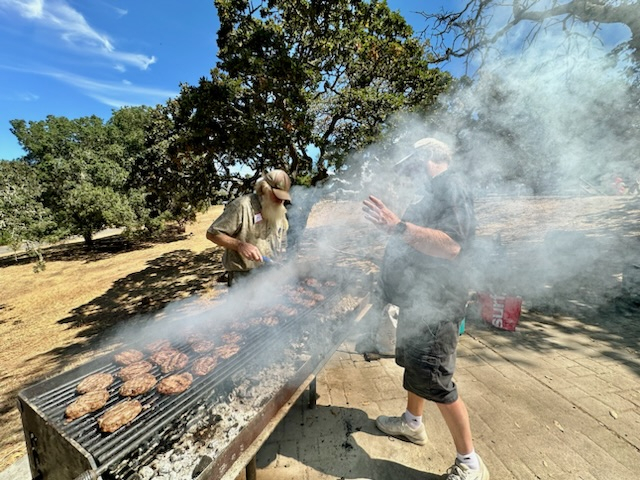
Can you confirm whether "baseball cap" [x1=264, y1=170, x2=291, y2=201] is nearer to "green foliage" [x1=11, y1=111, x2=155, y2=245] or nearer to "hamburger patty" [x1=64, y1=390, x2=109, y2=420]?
"hamburger patty" [x1=64, y1=390, x2=109, y2=420]

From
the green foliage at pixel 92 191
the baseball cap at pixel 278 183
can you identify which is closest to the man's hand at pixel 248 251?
the baseball cap at pixel 278 183

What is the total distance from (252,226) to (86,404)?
6.42 feet

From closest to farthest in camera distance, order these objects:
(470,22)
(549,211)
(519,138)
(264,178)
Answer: (264,178) < (470,22) < (519,138) < (549,211)

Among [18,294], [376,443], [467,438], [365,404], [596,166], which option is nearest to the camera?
[467,438]

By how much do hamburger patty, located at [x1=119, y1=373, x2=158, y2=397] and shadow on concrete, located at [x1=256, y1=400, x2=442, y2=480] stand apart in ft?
3.93

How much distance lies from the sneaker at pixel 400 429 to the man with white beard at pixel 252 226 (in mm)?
1937

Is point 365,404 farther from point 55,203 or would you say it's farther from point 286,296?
point 55,203

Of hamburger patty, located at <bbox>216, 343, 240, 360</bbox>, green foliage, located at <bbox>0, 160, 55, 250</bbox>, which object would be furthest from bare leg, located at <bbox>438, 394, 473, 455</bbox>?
green foliage, located at <bbox>0, 160, 55, 250</bbox>

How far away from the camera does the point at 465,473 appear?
1956mm

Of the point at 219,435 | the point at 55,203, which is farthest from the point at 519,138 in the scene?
the point at 55,203

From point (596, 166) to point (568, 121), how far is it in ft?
10.9

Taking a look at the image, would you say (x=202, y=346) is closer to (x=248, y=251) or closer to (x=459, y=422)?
(x=248, y=251)

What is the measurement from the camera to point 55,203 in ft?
46.3

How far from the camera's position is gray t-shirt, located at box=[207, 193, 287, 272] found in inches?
117
